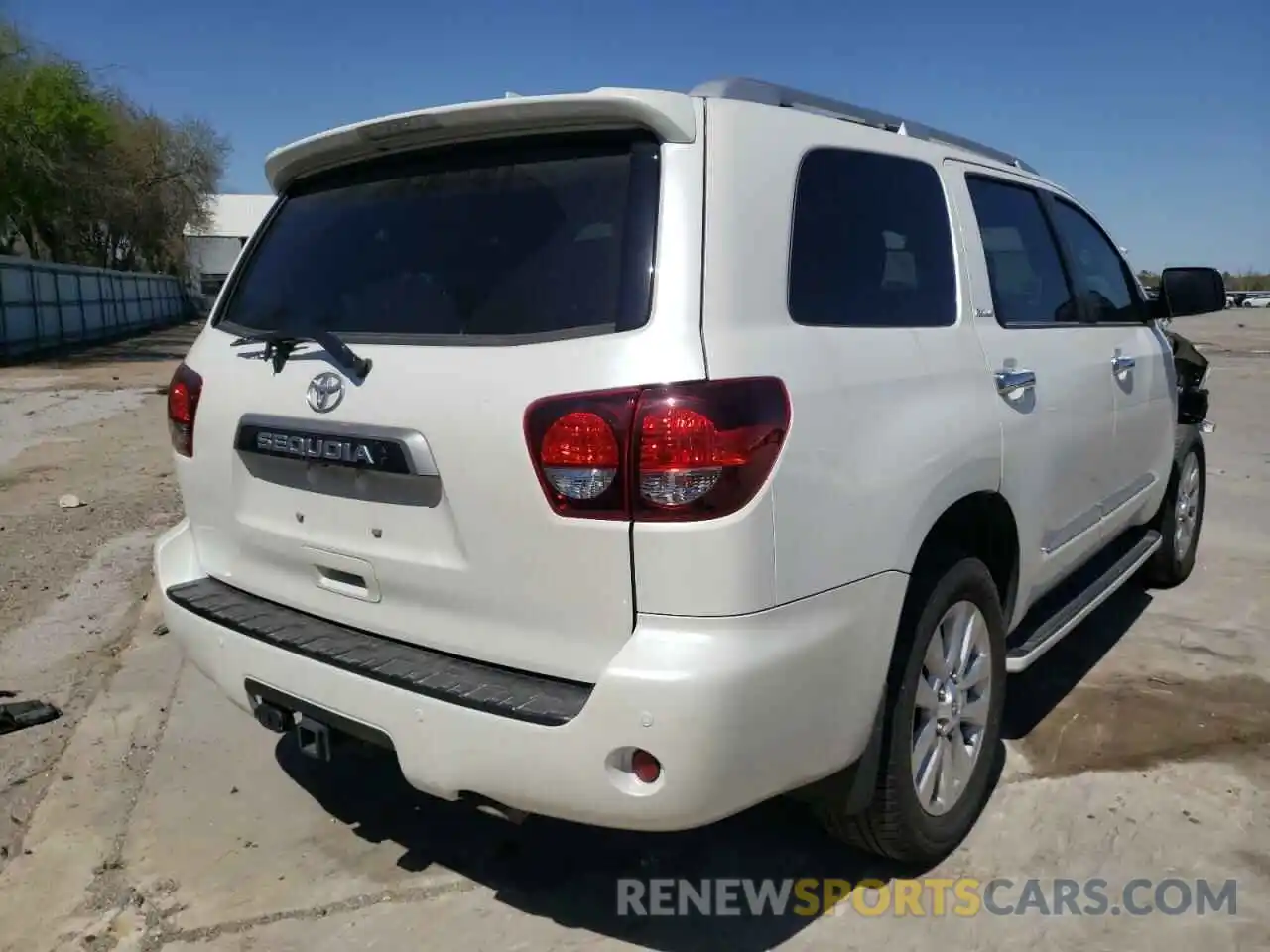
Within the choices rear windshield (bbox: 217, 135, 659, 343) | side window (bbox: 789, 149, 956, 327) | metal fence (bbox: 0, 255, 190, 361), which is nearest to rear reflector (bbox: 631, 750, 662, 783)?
rear windshield (bbox: 217, 135, 659, 343)

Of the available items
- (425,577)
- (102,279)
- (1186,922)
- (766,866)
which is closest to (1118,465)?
(1186,922)

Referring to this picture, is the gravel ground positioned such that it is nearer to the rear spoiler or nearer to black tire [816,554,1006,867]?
the rear spoiler

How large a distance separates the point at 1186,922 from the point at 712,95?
2385mm

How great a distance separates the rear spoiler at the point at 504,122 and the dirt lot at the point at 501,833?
5.16 ft


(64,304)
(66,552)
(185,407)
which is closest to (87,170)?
(64,304)

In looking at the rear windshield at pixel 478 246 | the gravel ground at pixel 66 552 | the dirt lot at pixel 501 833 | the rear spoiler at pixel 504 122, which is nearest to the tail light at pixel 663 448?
the rear windshield at pixel 478 246

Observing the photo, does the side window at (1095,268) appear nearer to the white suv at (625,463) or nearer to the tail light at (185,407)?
the white suv at (625,463)

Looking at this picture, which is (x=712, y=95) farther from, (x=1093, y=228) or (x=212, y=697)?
(x=212, y=697)

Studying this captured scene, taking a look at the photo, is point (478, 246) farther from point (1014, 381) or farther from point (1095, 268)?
point (1095, 268)

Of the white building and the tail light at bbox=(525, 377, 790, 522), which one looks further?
the white building

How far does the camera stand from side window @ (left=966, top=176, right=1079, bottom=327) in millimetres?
3328

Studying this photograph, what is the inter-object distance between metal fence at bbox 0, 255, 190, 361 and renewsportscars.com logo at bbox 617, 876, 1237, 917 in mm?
26237

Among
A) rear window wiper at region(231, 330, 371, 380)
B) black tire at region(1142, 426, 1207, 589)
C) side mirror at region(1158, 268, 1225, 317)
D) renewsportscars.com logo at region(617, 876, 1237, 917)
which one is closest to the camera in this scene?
rear window wiper at region(231, 330, 371, 380)

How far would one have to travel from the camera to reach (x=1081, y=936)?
2664 millimetres
